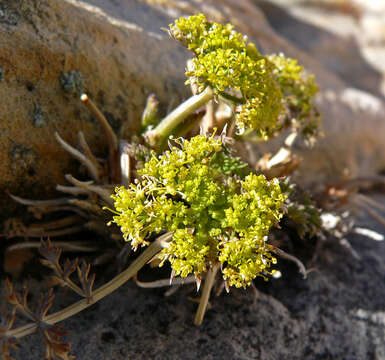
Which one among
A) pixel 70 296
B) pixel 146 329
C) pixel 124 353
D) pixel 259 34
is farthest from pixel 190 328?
pixel 259 34

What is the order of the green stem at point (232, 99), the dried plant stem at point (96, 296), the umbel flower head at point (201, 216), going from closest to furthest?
the umbel flower head at point (201, 216)
the dried plant stem at point (96, 296)
the green stem at point (232, 99)

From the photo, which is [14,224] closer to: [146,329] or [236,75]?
[146,329]

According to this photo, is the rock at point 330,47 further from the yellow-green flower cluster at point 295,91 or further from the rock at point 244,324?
the rock at point 244,324

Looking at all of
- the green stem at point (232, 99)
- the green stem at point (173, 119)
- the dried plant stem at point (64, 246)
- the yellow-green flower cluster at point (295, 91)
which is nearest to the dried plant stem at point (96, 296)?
the dried plant stem at point (64, 246)

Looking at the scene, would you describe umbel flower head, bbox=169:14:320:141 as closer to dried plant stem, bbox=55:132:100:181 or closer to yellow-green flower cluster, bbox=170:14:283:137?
yellow-green flower cluster, bbox=170:14:283:137

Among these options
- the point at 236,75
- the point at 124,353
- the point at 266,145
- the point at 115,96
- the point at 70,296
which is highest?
the point at 236,75

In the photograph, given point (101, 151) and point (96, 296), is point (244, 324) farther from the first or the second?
point (101, 151)
